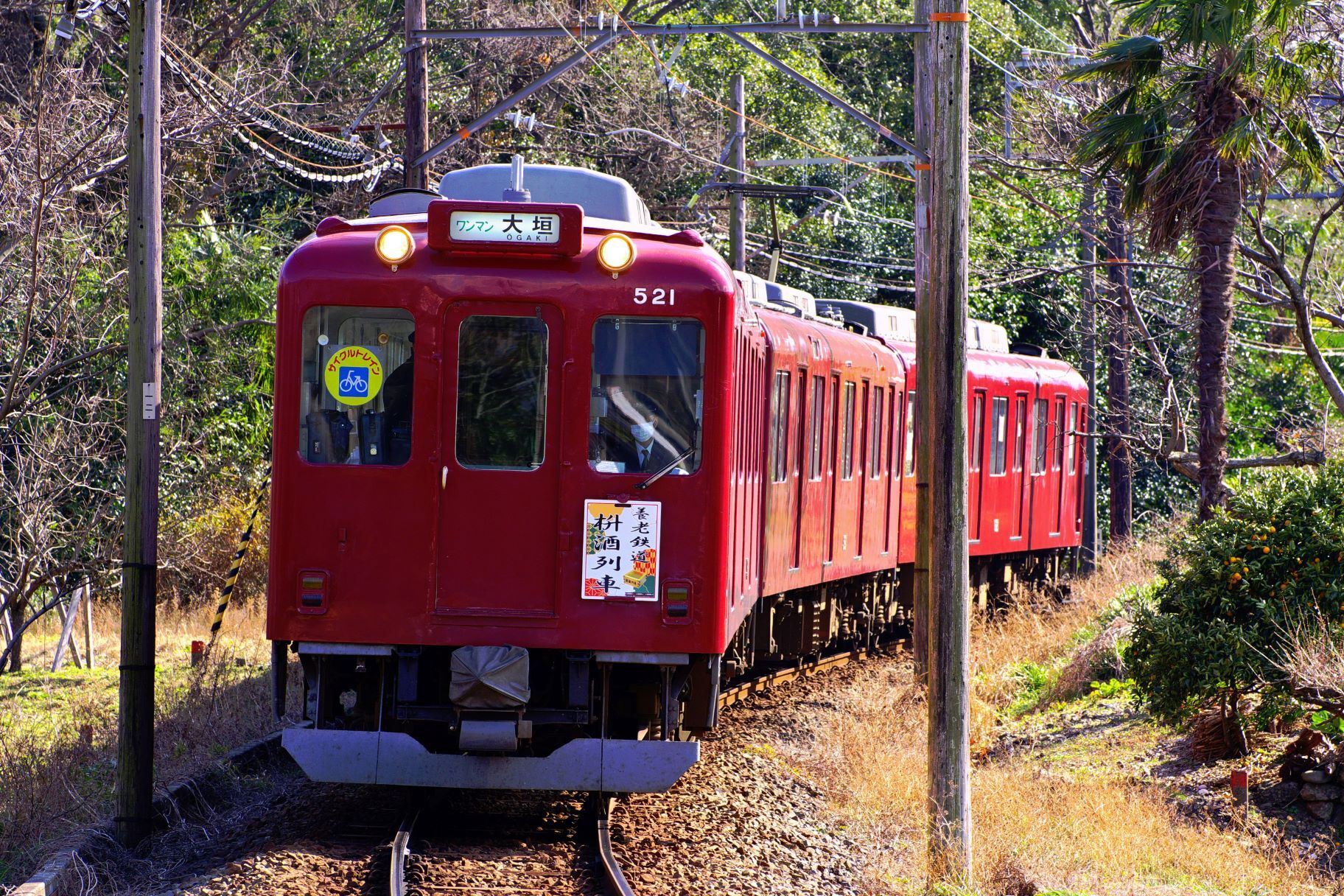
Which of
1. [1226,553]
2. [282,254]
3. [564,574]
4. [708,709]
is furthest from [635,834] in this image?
[282,254]

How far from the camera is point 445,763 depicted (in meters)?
8.18

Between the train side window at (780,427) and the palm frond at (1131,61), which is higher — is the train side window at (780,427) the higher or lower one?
the lower one

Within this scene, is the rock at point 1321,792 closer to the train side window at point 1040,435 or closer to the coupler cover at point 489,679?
the coupler cover at point 489,679

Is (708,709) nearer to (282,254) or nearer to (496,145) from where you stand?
(282,254)

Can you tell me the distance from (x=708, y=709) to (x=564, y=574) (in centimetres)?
130

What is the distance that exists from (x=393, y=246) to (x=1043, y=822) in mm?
4736

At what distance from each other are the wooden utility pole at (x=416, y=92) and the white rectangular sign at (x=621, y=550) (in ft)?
25.0

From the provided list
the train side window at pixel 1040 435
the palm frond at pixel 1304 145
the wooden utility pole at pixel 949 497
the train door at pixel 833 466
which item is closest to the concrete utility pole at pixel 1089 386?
the train side window at pixel 1040 435

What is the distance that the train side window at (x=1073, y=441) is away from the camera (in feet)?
72.8

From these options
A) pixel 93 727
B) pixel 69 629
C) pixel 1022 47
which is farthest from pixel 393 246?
pixel 1022 47

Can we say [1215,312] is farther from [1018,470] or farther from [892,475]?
[1018,470]

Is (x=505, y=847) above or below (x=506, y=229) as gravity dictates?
below

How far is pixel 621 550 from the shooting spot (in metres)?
8.20

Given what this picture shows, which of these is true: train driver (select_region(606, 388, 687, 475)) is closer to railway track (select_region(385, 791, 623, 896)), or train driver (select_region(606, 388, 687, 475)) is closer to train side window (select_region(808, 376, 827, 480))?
railway track (select_region(385, 791, 623, 896))
